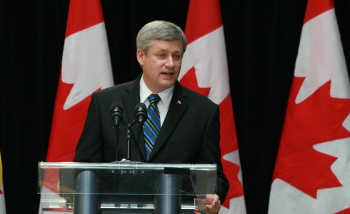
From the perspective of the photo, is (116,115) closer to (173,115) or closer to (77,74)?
(173,115)

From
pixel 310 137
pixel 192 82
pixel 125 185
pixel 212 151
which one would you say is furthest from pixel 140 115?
pixel 310 137

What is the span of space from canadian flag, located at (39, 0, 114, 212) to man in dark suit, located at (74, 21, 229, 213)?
134 cm

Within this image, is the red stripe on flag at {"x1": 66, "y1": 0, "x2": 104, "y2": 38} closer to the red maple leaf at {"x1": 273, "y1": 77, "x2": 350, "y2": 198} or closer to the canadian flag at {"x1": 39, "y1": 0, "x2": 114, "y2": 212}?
the canadian flag at {"x1": 39, "y1": 0, "x2": 114, "y2": 212}

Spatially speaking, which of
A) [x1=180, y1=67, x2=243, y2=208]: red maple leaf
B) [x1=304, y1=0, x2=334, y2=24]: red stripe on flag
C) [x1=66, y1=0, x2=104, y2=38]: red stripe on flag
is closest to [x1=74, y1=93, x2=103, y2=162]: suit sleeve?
[x1=180, y1=67, x2=243, y2=208]: red maple leaf

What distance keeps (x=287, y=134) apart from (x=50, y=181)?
2399 mm

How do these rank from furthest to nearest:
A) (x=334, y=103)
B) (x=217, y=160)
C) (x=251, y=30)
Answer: (x=251, y=30)
(x=334, y=103)
(x=217, y=160)

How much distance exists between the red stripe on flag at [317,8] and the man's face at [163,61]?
1746 mm

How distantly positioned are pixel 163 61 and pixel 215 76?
4.99 feet

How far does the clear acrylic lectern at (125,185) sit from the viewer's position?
231 cm

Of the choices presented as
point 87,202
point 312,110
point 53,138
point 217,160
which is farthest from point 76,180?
point 312,110

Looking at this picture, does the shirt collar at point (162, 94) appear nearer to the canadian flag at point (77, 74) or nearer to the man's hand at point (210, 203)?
the man's hand at point (210, 203)

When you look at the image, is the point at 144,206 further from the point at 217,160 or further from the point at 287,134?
the point at 287,134

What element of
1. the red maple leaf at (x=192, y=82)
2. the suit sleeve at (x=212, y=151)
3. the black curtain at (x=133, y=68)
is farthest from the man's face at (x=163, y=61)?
the black curtain at (x=133, y=68)

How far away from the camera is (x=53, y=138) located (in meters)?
4.45
